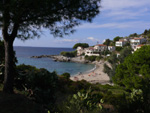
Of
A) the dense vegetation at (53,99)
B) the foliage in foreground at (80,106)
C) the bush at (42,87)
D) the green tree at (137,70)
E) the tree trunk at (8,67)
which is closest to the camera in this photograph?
the foliage in foreground at (80,106)

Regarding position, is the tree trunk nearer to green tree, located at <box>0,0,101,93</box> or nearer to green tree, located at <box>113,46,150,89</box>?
green tree, located at <box>0,0,101,93</box>

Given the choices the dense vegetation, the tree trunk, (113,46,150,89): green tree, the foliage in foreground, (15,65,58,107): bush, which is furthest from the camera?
(113,46,150,89): green tree

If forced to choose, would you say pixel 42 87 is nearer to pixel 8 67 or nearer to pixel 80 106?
pixel 8 67

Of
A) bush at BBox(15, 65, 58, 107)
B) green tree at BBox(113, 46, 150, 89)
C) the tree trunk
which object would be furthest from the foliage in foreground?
green tree at BBox(113, 46, 150, 89)

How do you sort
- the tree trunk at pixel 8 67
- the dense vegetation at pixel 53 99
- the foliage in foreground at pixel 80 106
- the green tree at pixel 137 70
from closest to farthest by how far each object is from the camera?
the foliage in foreground at pixel 80 106 < the dense vegetation at pixel 53 99 < the tree trunk at pixel 8 67 < the green tree at pixel 137 70

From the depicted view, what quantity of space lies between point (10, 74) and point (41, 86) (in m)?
1.43

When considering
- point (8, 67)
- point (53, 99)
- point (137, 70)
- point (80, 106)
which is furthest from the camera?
point (137, 70)

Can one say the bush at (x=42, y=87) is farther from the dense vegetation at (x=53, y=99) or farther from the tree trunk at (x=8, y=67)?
the tree trunk at (x=8, y=67)

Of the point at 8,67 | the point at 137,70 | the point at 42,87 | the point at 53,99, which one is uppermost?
the point at 8,67

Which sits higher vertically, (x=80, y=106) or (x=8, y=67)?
(x=8, y=67)

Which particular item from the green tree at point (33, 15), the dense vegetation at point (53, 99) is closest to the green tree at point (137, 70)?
the dense vegetation at point (53, 99)

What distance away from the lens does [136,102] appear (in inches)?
177

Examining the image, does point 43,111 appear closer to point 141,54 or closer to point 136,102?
point 136,102

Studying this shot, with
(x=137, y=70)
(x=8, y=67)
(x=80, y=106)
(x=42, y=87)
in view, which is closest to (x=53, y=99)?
(x=42, y=87)
